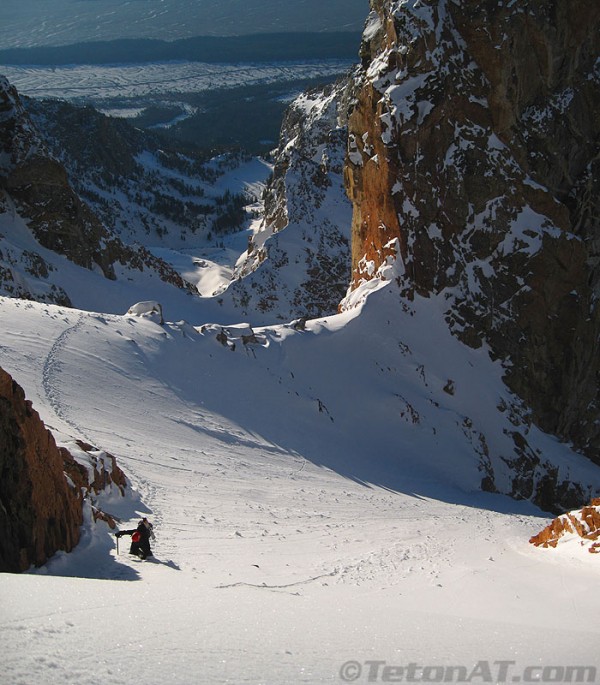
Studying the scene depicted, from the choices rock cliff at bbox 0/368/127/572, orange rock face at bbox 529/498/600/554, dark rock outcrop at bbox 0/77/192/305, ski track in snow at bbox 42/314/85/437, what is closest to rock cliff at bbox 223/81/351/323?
dark rock outcrop at bbox 0/77/192/305

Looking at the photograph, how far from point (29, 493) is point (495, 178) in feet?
70.9

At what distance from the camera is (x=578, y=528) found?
497 inches

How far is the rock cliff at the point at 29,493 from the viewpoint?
8.28m

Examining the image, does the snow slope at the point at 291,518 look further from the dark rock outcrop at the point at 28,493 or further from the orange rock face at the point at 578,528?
the orange rock face at the point at 578,528

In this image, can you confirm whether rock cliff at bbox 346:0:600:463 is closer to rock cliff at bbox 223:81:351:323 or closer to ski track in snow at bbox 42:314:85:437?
ski track in snow at bbox 42:314:85:437

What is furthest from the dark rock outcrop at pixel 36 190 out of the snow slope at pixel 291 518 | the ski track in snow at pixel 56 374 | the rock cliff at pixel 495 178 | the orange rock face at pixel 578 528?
the orange rock face at pixel 578 528

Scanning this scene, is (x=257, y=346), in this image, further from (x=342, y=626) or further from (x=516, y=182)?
(x=342, y=626)

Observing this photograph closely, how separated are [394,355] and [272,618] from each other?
18656 mm

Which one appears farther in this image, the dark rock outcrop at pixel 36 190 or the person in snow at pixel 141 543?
the dark rock outcrop at pixel 36 190

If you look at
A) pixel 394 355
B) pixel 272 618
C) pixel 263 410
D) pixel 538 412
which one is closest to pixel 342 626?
pixel 272 618

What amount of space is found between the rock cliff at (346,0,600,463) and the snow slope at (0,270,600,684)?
5.73ft

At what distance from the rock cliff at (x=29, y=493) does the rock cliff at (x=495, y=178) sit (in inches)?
717

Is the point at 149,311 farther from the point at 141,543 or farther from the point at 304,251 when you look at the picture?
the point at 304,251

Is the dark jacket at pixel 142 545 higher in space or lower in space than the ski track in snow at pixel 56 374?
lower
